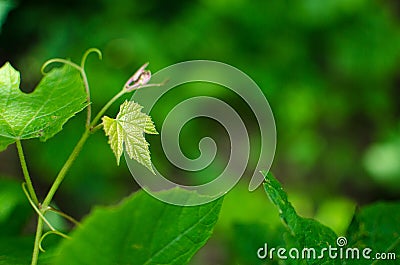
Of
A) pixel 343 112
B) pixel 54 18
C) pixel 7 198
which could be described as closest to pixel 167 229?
pixel 7 198

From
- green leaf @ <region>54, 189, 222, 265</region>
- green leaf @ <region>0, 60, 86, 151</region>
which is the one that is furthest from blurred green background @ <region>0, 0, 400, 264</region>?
green leaf @ <region>54, 189, 222, 265</region>

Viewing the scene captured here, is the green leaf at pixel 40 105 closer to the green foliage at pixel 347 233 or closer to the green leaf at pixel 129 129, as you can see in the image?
the green leaf at pixel 129 129

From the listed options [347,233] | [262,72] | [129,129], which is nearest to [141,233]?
[129,129]

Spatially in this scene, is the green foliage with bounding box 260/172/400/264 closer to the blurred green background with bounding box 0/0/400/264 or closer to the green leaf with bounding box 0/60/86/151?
the green leaf with bounding box 0/60/86/151

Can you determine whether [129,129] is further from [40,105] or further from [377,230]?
[377,230]

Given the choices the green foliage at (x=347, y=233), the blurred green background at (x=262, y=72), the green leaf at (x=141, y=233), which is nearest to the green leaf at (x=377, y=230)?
the green foliage at (x=347, y=233)

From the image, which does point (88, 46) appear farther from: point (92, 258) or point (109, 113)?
point (92, 258)

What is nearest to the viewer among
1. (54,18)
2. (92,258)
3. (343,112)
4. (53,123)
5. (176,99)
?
(92,258)
